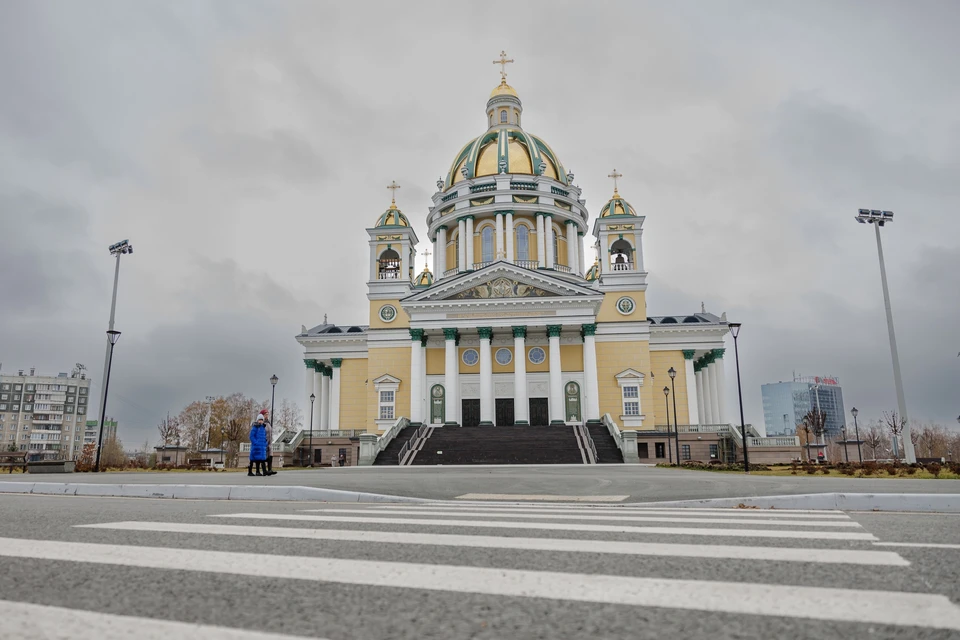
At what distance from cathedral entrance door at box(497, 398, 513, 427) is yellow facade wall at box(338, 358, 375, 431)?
10.8 meters

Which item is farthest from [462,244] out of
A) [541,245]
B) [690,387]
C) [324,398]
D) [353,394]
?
[690,387]

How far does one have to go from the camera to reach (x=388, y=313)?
52.8 metres

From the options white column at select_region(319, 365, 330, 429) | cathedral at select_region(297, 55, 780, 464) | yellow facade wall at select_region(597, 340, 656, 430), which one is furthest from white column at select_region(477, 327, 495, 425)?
white column at select_region(319, 365, 330, 429)

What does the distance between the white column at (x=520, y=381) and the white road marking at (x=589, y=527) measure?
1501 inches

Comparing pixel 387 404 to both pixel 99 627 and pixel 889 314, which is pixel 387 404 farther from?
pixel 99 627

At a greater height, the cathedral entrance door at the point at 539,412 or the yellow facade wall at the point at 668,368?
the yellow facade wall at the point at 668,368

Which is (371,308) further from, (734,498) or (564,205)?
(734,498)

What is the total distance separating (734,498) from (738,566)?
24.1ft

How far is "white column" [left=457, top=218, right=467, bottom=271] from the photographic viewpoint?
57.4m

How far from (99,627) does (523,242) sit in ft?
185

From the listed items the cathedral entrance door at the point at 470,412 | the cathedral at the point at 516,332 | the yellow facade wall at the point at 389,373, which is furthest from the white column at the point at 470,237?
the cathedral entrance door at the point at 470,412

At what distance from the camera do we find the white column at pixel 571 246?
59.4 m

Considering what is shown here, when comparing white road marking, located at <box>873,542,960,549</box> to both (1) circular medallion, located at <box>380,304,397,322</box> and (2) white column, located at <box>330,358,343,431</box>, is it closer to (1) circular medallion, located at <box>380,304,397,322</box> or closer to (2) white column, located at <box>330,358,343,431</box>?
(1) circular medallion, located at <box>380,304,397,322</box>

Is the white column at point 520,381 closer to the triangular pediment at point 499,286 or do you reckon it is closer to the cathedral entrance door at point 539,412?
the cathedral entrance door at point 539,412
